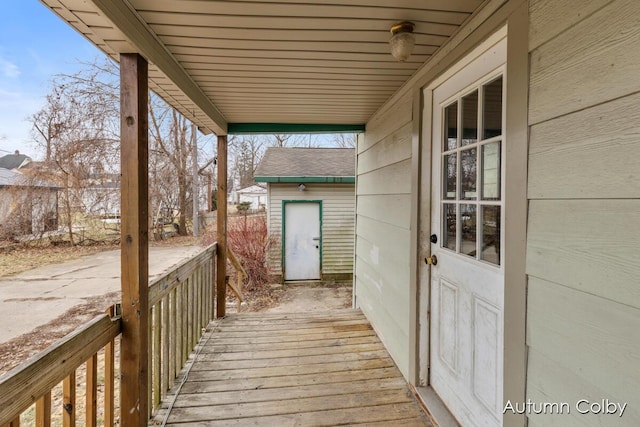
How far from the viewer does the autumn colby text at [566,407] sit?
0.79 metres

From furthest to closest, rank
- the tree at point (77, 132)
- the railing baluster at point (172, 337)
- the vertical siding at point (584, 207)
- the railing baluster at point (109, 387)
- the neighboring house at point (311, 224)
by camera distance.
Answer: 1. the tree at point (77, 132)
2. the neighboring house at point (311, 224)
3. the railing baluster at point (172, 337)
4. the railing baluster at point (109, 387)
5. the vertical siding at point (584, 207)

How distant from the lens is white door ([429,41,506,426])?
4.54ft

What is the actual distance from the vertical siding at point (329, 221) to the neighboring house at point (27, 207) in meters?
8.96

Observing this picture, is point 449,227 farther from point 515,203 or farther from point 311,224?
point 311,224

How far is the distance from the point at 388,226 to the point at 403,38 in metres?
1.55

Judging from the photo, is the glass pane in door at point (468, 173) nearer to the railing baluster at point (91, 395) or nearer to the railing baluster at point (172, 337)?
the railing baluster at point (91, 395)

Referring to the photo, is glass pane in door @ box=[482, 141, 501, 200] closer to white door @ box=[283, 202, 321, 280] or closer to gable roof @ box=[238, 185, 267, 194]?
white door @ box=[283, 202, 321, 280]

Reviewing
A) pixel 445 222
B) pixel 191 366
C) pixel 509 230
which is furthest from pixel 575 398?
pixel 191 366

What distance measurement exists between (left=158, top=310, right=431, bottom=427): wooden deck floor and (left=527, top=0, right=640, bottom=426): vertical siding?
1.12 metres

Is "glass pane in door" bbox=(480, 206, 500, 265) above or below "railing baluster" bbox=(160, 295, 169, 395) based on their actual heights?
above

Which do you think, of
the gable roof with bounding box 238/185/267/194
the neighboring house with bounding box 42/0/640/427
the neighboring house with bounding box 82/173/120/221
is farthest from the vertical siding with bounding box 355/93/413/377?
the gable roof with bounding box 238/185/267/194

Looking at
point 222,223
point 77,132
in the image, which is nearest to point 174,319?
point 222,223

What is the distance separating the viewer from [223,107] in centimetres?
289

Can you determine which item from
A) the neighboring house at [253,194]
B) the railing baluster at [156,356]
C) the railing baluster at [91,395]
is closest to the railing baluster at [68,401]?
the railing baluster at [91,395]
